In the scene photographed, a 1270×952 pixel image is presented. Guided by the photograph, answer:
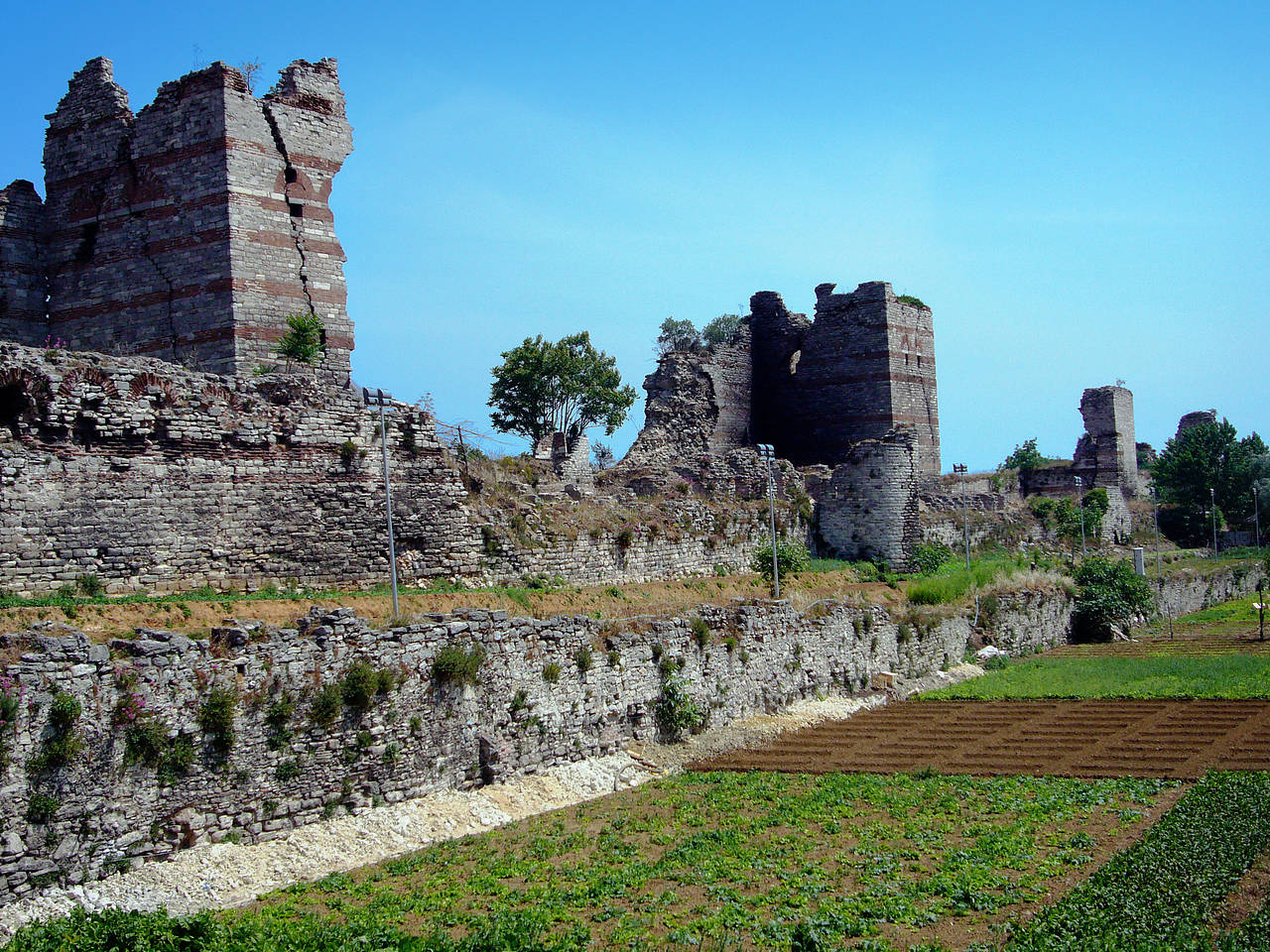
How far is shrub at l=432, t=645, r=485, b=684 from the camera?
15.1 meters

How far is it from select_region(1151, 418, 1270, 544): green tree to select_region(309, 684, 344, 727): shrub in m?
61.0

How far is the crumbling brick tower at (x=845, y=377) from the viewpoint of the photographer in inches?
1660

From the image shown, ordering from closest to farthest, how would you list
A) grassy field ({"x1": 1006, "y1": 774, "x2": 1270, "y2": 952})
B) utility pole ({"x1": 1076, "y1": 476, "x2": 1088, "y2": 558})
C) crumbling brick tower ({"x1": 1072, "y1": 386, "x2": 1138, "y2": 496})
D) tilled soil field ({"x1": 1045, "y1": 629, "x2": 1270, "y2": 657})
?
grassy field ({"x1": 1006, "y1": 774, "x2": 1270, "y2": 952}) → tilled soil field ({"x1": 1045, "y1": 629, "x2": 1270, "y2": 657}) → utility pole ({"x1": 1076, "y1": 476, "x2": 1088, "y2": 558}) → crumbling brick tower ({"x1": 1072, "y1": 386, "x2": 1138, "y2": 496})

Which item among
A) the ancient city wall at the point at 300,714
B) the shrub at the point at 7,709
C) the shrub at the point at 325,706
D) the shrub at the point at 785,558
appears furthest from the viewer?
the shrub at the point at 785,558

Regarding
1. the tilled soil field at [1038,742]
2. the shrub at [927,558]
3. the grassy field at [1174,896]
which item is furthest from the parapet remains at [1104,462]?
the grassy field at [1174,896]

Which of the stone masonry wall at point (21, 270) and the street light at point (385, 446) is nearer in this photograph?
the street light at point (385, 446)

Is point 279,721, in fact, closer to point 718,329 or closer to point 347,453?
point 347,453

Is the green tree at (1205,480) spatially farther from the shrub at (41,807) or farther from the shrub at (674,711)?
the shrub at (41,807)

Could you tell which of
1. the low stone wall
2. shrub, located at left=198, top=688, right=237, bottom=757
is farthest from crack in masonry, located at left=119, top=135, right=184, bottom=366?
shrub, located at left=198, top=688, right=237, bottom=757

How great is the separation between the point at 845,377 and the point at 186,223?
993 inches

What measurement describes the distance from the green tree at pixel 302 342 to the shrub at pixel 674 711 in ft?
33.0

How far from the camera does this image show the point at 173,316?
24406 mm

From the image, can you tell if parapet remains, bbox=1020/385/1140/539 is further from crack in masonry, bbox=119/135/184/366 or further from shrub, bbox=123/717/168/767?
shrub, bbox=123/717/168/767

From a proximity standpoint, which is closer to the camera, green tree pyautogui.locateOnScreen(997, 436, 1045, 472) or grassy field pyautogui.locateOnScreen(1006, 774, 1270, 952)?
grassy field pyautogui.locateOnScreen(1006, 774, 1270, 952)
